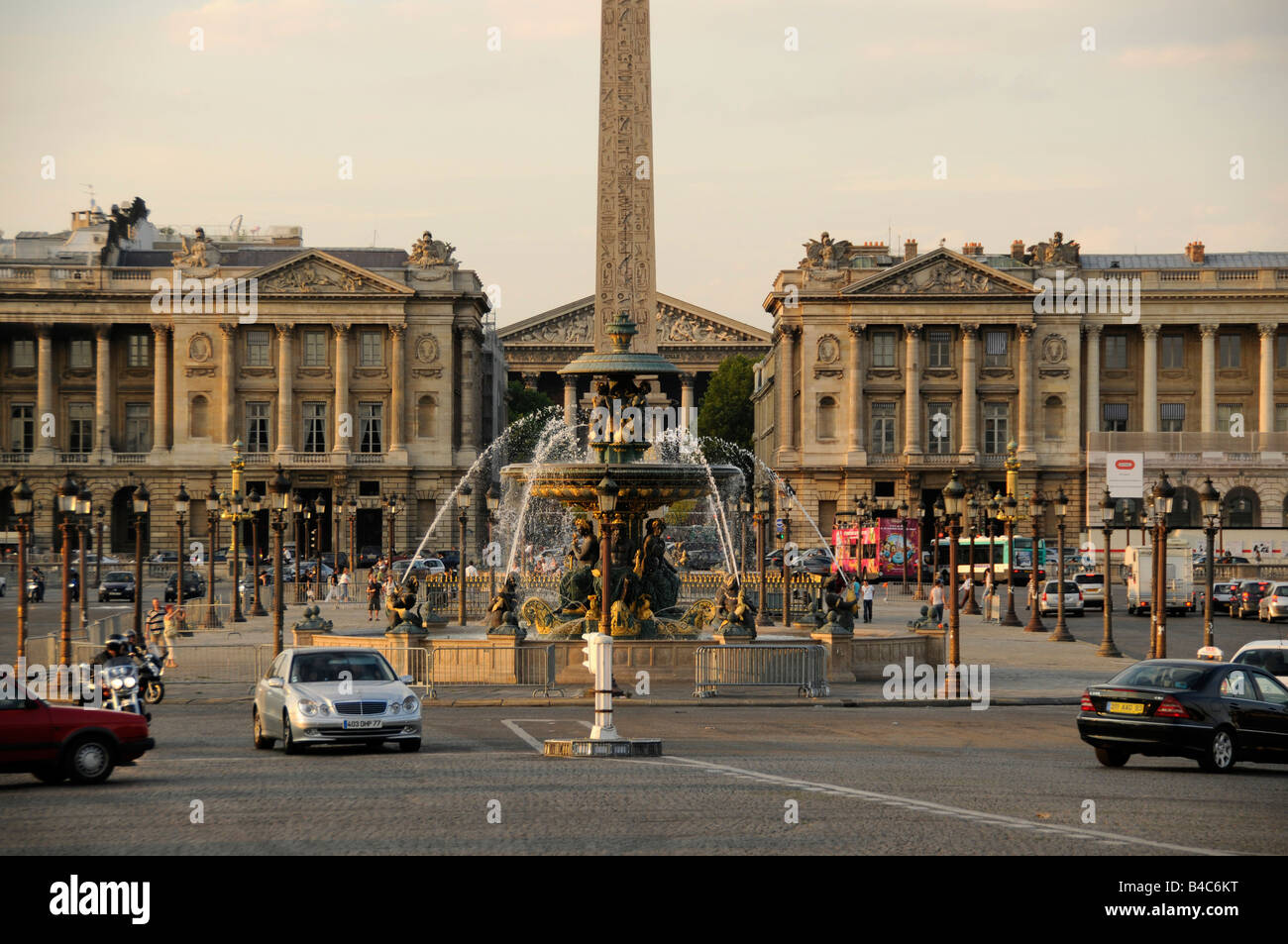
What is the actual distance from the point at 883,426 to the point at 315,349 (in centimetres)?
3226

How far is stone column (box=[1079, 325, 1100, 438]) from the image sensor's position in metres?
105

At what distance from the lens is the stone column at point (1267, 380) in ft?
340

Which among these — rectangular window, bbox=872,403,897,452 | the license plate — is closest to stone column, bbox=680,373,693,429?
rectangular window, bbox=872,403,897,452

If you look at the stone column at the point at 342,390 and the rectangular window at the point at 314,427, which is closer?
the stone column at the point at 342,390

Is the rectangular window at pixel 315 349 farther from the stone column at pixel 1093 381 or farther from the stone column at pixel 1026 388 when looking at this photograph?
the stone column at pixel 1093 381

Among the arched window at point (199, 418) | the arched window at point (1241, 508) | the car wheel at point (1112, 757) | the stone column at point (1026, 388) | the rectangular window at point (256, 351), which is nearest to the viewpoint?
the car wheel at point (1112, 757)

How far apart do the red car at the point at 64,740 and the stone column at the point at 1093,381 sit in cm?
9161

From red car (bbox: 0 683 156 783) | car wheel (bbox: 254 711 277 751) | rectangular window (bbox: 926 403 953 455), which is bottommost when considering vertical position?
car wheel (bbox: 254 711 277 751)

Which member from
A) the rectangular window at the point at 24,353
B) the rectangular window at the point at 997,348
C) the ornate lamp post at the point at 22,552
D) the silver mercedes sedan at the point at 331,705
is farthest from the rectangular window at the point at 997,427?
the silver mercedes sedan at the point at 331,705

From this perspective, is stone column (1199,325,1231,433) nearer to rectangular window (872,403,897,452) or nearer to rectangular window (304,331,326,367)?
rectangular window (872,403,897,452)

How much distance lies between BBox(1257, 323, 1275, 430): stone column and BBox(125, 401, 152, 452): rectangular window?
62.0 metres

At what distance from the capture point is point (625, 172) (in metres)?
56.8

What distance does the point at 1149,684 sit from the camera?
20516 millimetres

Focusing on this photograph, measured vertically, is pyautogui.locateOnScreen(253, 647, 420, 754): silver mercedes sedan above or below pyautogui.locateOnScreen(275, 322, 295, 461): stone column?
below
